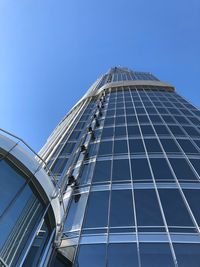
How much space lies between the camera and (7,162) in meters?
11.3

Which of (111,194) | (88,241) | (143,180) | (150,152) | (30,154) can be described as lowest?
(88,241)

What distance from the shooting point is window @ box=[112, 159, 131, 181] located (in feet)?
57.0

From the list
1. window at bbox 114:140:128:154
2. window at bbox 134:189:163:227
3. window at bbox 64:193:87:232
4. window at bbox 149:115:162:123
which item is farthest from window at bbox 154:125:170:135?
window at bbox 64:193:87:232

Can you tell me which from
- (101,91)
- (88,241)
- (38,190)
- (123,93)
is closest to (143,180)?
(88,241)

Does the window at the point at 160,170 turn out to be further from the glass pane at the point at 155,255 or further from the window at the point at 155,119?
the window at the point at 155,119

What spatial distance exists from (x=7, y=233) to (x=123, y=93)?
31303 millimetres

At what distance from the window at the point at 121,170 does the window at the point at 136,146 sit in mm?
1460

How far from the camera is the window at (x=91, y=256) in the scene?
37.2ft

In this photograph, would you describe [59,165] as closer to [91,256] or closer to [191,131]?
[191,131]

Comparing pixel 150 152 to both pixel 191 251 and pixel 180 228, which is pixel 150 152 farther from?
pixel 191 251

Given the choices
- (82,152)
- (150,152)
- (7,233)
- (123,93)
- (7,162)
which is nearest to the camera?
(7,233)

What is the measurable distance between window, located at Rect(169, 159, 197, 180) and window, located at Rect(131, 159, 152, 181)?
1.59 m

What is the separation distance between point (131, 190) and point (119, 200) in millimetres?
1117

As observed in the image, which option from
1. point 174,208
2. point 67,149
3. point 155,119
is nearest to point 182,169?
point 174,208
